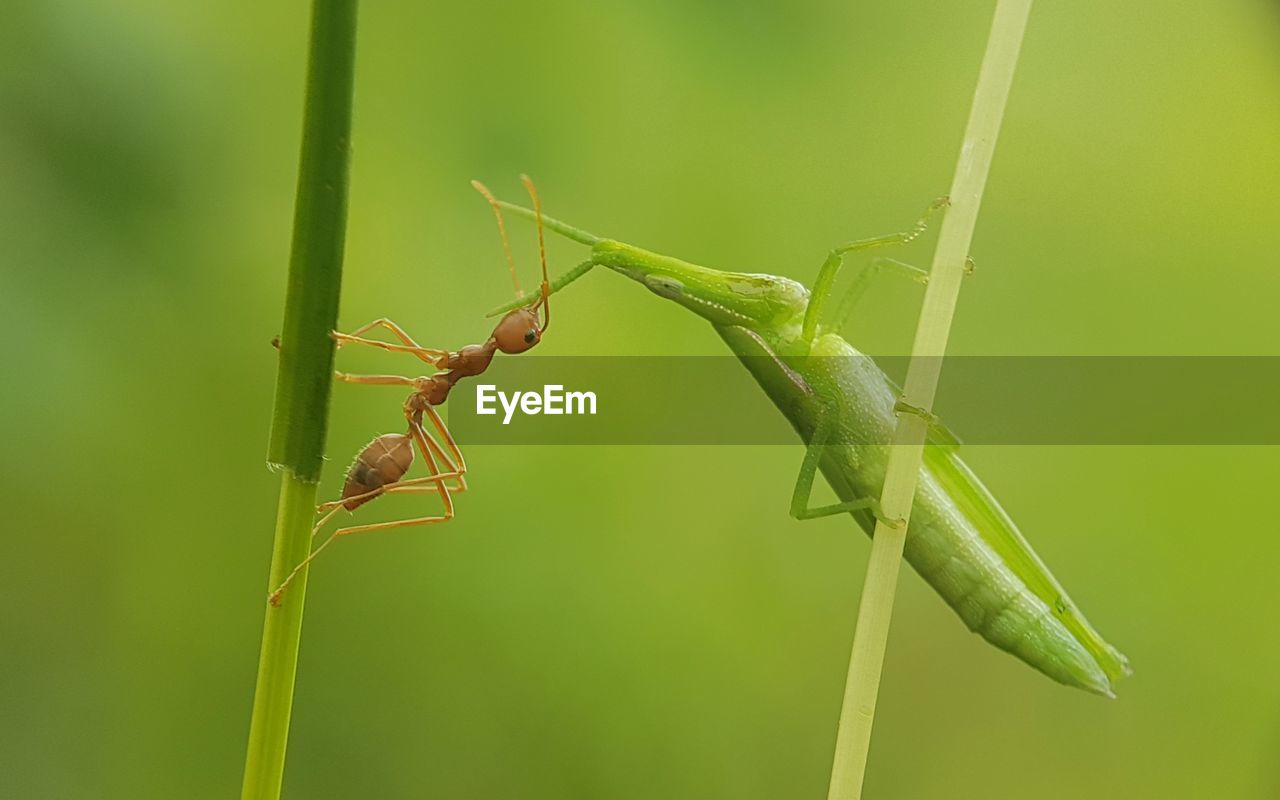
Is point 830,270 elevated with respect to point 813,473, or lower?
elevated

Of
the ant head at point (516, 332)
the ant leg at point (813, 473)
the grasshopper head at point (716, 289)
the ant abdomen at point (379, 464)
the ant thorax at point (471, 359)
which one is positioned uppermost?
the grasshopper head at point (716, 289)

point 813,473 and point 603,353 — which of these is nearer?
point 813,473

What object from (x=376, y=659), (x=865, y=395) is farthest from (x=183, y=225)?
(x=865, y=395)

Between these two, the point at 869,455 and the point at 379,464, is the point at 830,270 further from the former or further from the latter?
the point at 379,464

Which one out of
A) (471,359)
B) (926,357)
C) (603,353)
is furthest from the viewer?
(603,353)

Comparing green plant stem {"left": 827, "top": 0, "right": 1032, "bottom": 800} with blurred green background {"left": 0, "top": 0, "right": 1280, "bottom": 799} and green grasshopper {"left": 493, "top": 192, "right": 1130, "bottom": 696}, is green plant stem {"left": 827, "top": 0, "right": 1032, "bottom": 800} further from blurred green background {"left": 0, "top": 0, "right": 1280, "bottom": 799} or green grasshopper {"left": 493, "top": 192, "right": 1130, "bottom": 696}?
blurred green background {"left": 0, "top": 0, "right": 1280, "bottom": 799}

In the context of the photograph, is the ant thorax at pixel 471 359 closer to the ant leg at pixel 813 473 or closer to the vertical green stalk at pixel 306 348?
the ant leg at pixel 813 473

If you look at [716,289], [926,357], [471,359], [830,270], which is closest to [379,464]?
[471,359]

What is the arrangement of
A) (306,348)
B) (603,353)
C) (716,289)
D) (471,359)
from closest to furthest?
(306,348) < (716,289) < (471,359) < (603,353)

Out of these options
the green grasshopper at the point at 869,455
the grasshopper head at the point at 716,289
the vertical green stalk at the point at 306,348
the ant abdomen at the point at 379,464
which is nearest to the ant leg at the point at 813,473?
the green grasshopper at the point at 869,455
